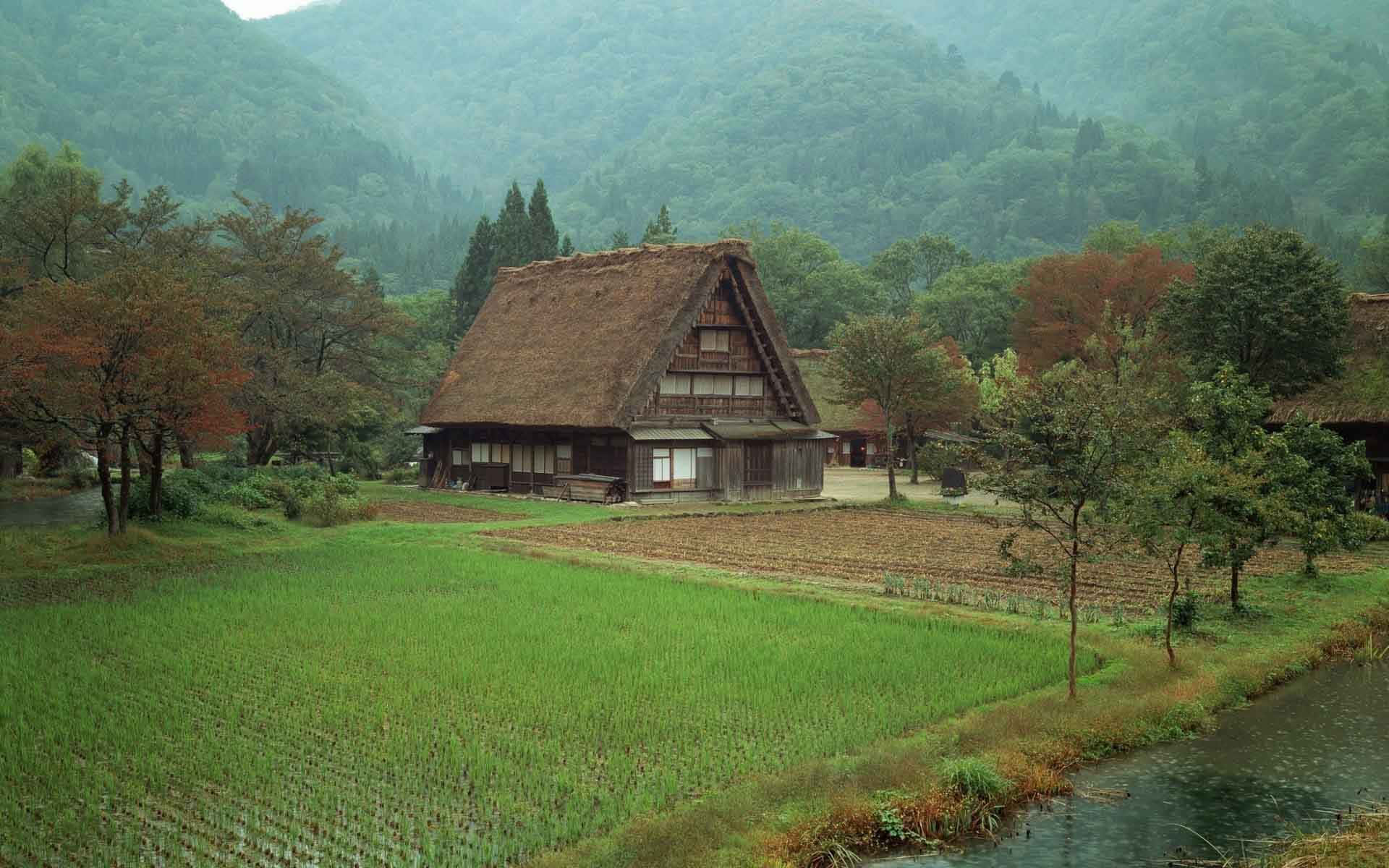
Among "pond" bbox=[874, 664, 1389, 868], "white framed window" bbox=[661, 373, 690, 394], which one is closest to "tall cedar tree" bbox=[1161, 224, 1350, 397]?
"white framed window" bbox=[661, 373, 690, 394]

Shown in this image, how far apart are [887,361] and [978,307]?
1325 inches

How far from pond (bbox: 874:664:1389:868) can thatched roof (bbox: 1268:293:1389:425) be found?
1687 centimetres

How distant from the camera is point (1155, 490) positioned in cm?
1418

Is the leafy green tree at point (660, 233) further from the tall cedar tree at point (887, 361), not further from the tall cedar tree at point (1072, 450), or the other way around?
the tall cedar tree at point (1072, 450)

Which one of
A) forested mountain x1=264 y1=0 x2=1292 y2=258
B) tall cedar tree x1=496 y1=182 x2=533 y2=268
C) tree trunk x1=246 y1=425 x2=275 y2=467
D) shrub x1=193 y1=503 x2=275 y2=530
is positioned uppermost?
forested mountain x1=264 y1=0 x2=1292 y2=258

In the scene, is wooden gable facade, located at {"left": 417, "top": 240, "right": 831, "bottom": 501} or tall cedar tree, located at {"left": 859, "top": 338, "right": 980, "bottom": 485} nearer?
wooden gable facade, located at {"left": 417, "top": 240, "right": 831, "bottom": 501}

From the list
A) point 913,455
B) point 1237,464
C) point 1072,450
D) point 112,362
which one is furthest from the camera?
point 913,455

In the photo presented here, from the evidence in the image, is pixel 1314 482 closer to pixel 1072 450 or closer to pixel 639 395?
pixel 1072 450

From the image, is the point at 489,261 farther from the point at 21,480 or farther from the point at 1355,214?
the point at 1355,214

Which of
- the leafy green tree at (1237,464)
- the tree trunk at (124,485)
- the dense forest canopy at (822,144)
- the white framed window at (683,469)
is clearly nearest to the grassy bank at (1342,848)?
the leafy green tree at (1237,464)

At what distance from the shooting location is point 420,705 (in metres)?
11.3

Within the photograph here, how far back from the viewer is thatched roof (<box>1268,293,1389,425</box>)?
27328 millimetres

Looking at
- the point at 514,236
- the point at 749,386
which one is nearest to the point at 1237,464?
the point at 749,386

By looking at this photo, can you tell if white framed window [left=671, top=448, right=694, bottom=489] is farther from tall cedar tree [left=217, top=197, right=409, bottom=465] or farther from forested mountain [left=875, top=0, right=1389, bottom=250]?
forested mountain [left=875, top=0, right=1389, bottom=250]
